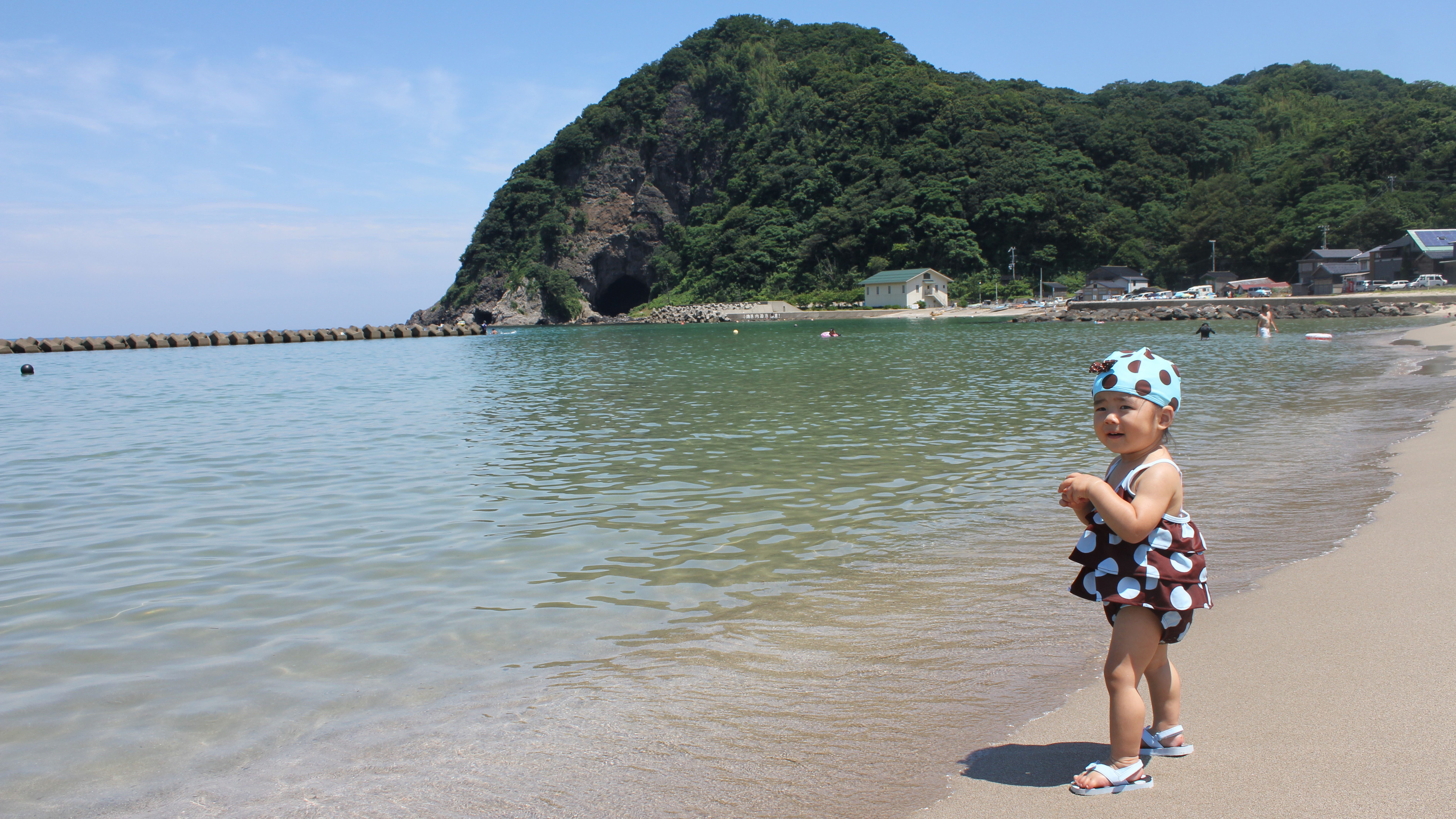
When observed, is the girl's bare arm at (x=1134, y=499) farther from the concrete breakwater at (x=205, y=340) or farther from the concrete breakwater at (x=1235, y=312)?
the concrete breakwater at (x=205, y=340)

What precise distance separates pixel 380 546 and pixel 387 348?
59.9 metres

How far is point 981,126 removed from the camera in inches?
4633

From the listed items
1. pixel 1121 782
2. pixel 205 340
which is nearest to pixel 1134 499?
pixel 1121 782

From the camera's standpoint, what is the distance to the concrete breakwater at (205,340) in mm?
66375

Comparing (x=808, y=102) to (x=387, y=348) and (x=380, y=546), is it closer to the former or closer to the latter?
(x=387, y=348)

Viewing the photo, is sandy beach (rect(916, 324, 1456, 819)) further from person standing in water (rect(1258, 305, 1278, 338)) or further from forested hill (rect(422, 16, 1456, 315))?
forested hill (rect(422, 16, 1456, 315))

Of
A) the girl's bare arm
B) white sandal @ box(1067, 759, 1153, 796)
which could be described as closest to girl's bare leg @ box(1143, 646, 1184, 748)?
white sandal @ box(1067, 759, 1153, 796)

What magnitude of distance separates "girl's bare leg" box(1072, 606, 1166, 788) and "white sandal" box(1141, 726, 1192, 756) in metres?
0.19

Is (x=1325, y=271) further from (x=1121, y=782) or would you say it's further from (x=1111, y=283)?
(x=1121, y=782)

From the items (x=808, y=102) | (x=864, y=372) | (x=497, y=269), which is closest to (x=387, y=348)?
(x=864, y=372)

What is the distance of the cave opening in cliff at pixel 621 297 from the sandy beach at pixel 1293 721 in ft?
465

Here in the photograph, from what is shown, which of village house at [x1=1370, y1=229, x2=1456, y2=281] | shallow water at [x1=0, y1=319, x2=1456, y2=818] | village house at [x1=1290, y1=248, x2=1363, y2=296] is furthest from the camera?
village house at [x1=1290, y1=248, x2=1363, y2=296]

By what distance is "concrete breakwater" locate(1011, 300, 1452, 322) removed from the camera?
55.4 meters

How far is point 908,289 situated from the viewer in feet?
333
